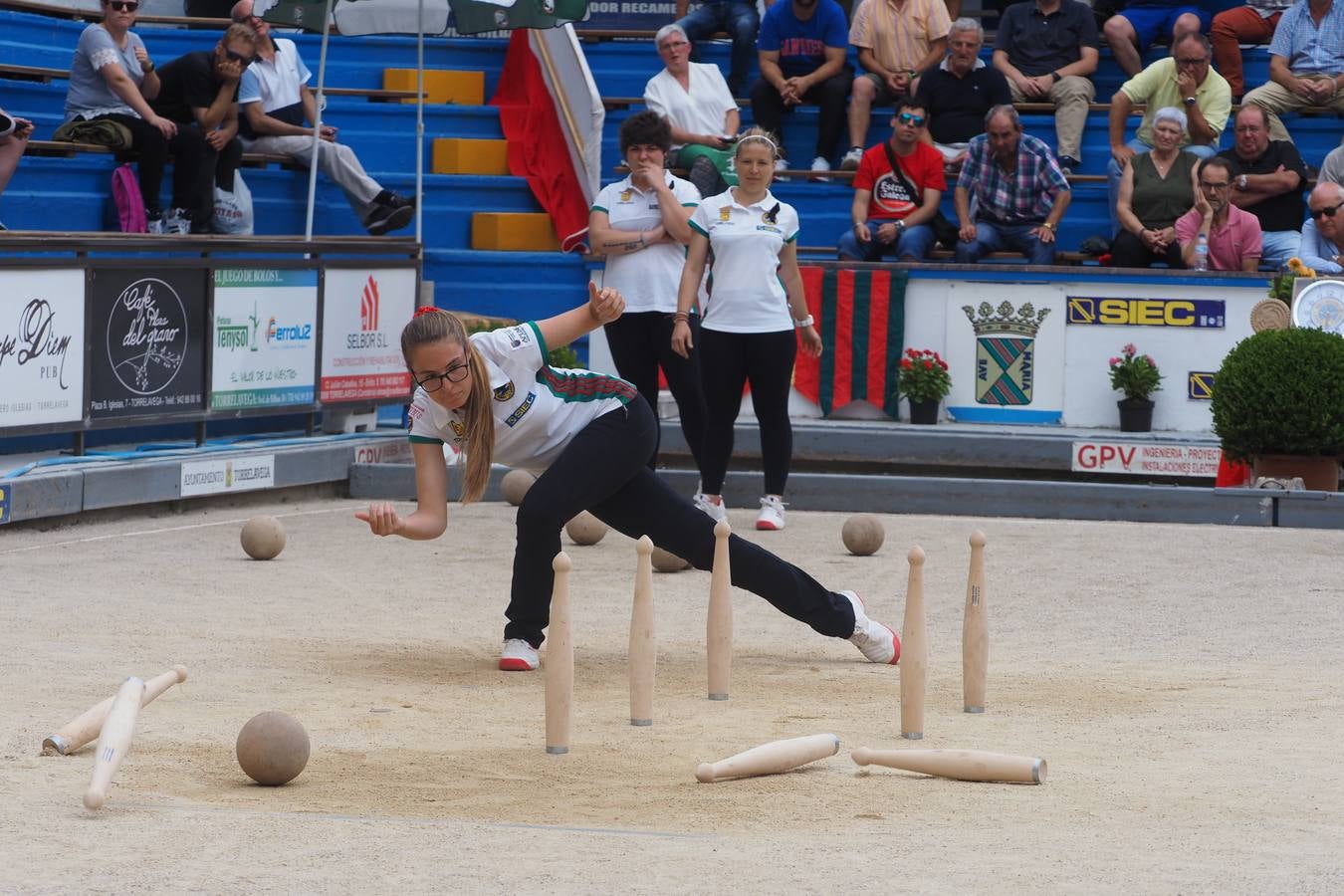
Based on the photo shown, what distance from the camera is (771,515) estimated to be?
12.2m

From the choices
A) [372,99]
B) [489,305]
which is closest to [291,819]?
[489,305]

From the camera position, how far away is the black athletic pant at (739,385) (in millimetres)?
11383

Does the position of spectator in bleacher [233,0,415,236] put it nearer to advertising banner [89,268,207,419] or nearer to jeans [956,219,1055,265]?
advertising banner [89,268,207,419]

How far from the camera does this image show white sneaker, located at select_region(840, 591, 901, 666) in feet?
25.8

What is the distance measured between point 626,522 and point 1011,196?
8.65 metres

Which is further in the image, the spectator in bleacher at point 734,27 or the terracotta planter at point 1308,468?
the spectator in bleacher at point 734,27

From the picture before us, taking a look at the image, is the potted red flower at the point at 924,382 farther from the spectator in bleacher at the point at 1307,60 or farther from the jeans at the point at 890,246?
the spectator in bleacher at the point at 1307,60

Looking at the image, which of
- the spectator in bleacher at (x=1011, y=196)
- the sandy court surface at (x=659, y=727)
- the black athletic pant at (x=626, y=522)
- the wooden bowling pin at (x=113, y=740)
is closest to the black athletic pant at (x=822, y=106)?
the spectator in bleacher at (x=1011, y=196)

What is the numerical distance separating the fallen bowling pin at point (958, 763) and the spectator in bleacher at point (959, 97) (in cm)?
1127

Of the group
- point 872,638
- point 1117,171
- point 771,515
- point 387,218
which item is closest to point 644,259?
point 771,515

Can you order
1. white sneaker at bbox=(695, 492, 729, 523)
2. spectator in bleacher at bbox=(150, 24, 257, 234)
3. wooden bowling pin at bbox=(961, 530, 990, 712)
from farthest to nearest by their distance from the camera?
spectator in bleacher at bbox=(150, 24, 257, 234) < white sneaker at bbox=(695, 492, 729, 523) < wooden bowling pin at bbox=(961, 530, 990, 712)

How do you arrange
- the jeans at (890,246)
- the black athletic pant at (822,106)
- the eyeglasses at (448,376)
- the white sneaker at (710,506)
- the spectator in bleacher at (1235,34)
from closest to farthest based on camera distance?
the eyeglasses at (448,376)
the white sneaker at (710,506)
the jeans at (890,246)
the spectator in bleacher at (1235,34)
the black athletic pant at (822,106)

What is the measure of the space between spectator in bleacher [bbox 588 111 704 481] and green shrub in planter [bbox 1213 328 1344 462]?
12.0ft

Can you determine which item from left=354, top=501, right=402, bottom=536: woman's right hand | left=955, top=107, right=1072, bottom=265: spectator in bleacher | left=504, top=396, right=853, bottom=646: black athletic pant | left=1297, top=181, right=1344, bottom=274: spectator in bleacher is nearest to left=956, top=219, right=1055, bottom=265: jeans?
left=955, top=107, right=1072, bottom=265: spectator in bleacher
